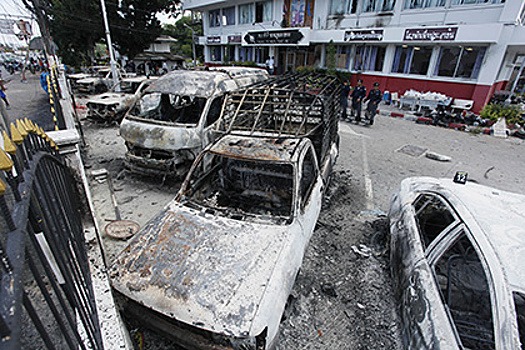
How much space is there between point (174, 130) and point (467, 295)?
524cm

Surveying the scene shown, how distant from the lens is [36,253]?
4.53ft

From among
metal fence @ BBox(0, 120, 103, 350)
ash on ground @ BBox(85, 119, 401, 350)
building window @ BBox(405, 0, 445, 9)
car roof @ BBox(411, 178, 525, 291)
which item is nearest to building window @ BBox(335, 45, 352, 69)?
building window @ BBox(405, 0, 445, 9)

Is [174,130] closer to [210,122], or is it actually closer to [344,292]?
[210,122]

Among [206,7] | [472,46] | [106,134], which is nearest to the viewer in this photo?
[106,134]

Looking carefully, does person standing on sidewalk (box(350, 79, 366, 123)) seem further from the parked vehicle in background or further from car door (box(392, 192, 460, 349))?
the parked vehicle in background

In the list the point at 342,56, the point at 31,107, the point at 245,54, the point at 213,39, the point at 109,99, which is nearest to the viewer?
the point at 109,99

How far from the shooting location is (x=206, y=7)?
25.7m

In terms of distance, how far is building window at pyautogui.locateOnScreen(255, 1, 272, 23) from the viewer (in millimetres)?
21584

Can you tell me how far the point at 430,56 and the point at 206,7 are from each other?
20.6 meters

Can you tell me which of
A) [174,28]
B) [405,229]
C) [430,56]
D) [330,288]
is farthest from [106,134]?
[174,28]

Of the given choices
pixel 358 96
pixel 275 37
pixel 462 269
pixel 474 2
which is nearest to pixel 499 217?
pixel 462 269

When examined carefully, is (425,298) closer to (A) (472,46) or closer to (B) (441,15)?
(A) (472,46)

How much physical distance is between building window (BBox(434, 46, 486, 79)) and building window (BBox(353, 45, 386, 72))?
3091mm

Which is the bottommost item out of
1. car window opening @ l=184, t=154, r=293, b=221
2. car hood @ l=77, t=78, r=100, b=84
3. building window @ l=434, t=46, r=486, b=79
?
car window opening @ l=184, t=154, r=293, b=221
